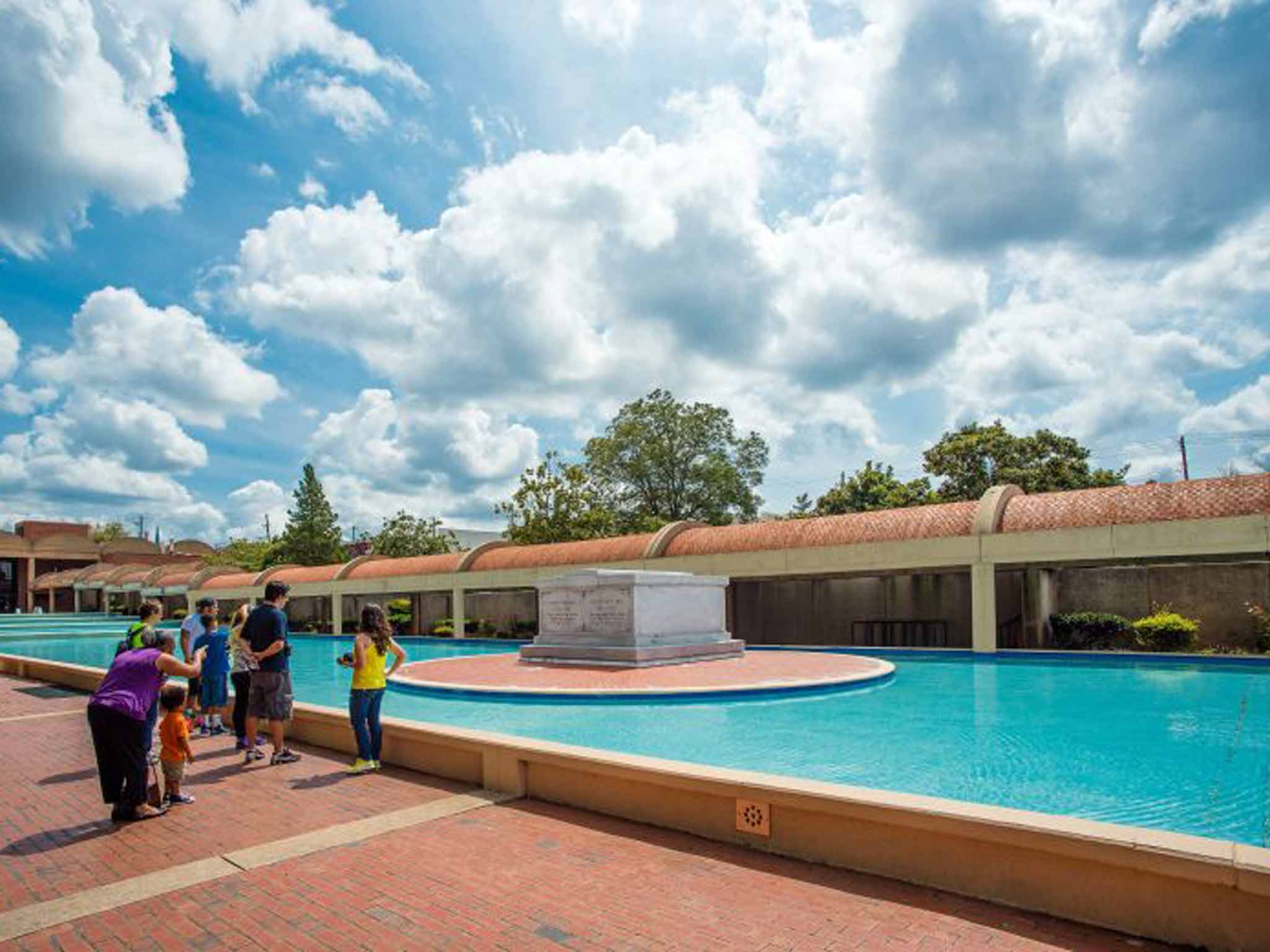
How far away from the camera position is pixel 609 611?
759 inches

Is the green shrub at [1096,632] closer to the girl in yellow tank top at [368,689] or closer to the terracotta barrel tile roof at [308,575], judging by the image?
the girl in yellow tank top at [368,689]

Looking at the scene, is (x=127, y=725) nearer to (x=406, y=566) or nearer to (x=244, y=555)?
(x=406, y=566)

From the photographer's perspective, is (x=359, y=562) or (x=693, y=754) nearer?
(x=693, y=754)

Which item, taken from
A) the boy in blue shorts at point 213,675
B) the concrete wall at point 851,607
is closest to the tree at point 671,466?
the concrete wall at point 851,607

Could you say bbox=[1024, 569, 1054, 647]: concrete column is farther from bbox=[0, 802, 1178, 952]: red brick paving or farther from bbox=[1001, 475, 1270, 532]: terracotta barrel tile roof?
bbox=[0, 802, 1178, 952]: red brick paving

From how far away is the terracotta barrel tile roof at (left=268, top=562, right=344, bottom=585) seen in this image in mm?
42062

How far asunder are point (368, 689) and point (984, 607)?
60.0ft

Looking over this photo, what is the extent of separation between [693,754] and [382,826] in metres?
4.20

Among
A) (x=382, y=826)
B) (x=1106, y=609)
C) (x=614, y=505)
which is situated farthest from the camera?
(x=614, y=505)

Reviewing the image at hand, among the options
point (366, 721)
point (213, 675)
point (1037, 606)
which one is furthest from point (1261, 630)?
point (213, 675)

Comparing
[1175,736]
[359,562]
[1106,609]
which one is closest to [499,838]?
[1175,736]

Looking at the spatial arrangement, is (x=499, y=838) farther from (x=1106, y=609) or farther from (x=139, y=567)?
(x=139, y=567)

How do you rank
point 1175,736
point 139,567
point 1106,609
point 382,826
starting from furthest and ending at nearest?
point 139,567 < point 1106,609 < point 1175,736 < point 382,826

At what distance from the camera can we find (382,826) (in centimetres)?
642
